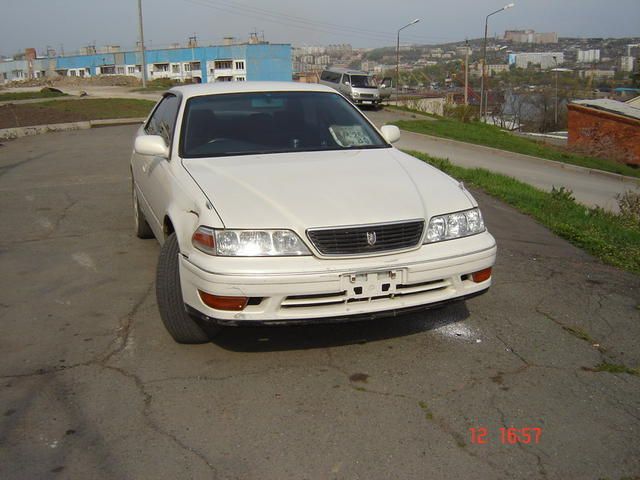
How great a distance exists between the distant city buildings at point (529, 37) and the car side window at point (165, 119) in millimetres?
103694

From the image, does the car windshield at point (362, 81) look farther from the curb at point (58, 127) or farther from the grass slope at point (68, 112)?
the curb at point (58, 127)

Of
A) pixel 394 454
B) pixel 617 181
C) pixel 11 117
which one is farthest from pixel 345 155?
pixel 11 117

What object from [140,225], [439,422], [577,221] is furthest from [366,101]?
[439,422]

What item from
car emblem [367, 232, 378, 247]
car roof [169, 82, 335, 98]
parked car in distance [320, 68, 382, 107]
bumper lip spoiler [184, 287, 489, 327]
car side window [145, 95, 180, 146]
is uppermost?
parked car in distance [320, 68, 382, 107]

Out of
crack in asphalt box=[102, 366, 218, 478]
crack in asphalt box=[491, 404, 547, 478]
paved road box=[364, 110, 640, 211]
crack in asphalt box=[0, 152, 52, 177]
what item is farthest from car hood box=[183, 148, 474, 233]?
crack in asphalt box=[0, 152, 52, 177]

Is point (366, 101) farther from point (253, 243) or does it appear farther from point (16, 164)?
point (253, 243)

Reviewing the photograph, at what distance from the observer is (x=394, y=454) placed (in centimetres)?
290

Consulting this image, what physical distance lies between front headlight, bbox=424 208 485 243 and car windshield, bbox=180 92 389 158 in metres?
1.28

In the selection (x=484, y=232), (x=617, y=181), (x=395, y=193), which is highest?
(x=395, y=193)

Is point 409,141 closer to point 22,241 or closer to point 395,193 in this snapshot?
point 22,241

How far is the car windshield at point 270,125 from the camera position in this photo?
4.85 metres

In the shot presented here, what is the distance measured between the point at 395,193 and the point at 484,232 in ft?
2.08

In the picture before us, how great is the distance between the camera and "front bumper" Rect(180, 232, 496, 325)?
11.3 ft

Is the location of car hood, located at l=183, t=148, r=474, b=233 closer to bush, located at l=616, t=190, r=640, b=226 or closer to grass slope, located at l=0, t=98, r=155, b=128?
bush, located at l=616, t=190, r=640, b=226
